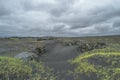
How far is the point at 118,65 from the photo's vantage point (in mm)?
17188

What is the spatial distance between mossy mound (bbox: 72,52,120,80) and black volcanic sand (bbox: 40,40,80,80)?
0.91m

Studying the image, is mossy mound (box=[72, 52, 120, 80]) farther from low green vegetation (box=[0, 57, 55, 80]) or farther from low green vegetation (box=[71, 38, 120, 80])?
low green vegetation (box=[0, 57, 55, 80])

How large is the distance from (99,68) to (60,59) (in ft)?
27.2

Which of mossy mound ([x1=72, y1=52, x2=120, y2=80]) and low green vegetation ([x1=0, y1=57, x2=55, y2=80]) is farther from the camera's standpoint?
mossy mound ([x1=72, y1=52, x2=120, y2=80])

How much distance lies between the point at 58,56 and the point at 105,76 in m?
12.2

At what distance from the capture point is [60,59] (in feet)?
80.5

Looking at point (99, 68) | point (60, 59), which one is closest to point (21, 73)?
point (99, 68)

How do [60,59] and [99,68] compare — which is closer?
[99,68]

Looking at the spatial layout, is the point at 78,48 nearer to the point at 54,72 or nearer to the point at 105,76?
the point at 54,72

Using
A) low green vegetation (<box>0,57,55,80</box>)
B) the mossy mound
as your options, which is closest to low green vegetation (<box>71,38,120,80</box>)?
the mossy mound

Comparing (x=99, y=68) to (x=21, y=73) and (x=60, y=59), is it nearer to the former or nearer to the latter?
(x=21, y=73)

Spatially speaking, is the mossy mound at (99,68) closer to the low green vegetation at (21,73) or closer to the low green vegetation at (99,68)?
the low green vegetation at (99,68)

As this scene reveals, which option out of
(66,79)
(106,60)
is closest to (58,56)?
(106,60)

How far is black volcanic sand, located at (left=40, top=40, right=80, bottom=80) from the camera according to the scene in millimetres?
16062
